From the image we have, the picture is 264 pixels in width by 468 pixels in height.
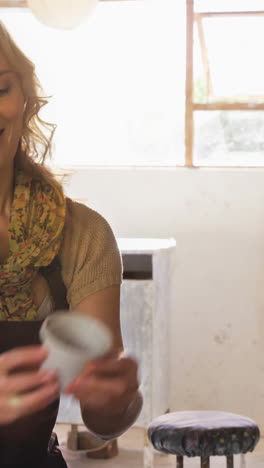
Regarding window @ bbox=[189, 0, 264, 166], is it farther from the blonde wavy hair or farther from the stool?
the blonde wavy hair

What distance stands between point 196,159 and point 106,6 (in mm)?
802

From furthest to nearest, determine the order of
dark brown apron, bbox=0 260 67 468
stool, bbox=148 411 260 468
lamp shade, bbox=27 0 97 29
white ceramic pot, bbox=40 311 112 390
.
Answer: lamp shade, bbox=27 0 97 29 < stool, bbox=148 411 260 468 < dark brown apron, bbox=0 260 67 468 < white ceramic pot, bbox=40 311 112 390

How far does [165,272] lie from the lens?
3035 mm

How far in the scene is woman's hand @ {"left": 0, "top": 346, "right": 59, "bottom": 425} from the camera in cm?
81

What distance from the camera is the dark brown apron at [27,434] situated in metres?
1.11

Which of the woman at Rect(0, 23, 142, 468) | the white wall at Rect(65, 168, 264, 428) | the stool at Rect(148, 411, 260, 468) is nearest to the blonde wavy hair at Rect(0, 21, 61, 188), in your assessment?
the woman at Rect(0, 23, 142, 468)

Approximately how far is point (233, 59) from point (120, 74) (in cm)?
51

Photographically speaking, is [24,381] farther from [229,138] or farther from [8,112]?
[229,138]

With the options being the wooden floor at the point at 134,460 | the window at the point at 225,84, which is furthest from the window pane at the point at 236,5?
the wooden floor at the point at 134,460

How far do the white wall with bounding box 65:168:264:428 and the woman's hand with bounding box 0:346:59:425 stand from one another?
2.89 m

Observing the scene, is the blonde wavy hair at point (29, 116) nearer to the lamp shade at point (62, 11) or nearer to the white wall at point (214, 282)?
the lamp shade at point (62, 11)

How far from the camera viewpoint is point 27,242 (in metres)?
1.15

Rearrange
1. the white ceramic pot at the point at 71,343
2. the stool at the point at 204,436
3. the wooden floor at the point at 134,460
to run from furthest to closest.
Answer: the wooden floor at the point at 134,460 < the stool at the point at 204,436 < the white ceramic pot at the point at 71,343

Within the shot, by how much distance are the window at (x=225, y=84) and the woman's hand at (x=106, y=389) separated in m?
2.75
